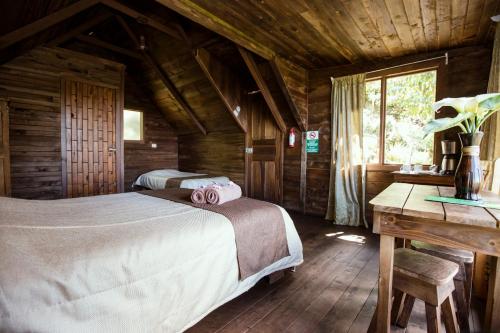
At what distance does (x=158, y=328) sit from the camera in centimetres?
111

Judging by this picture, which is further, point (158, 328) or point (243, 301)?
point (243, 301)

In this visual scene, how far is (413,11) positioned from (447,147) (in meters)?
1.40

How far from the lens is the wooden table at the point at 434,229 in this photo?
3.04ft

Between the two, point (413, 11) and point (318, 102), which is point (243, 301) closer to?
point (413, 11)

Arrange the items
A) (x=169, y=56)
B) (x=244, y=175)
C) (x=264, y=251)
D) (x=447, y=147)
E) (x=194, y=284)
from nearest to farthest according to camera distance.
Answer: (x=194, y=284)
(x=264, y=251)
(x=447, y=147)
(x=169, y=56)
(x=244, y=175)

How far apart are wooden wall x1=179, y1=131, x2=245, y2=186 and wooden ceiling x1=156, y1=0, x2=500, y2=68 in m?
2.18

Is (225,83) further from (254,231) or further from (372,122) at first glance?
(254,231)

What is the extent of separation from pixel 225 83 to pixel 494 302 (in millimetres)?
4192

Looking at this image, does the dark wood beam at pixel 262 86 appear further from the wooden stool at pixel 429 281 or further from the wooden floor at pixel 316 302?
the wooden stool at pixel 429 281

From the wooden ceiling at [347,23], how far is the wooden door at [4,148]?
261 cm

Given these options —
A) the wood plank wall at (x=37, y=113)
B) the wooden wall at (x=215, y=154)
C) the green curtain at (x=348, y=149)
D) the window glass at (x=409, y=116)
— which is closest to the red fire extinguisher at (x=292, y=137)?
the green curtain at (x=348, y=149)

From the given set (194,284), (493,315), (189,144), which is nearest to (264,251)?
(194,284)

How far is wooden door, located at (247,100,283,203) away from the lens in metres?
4.48

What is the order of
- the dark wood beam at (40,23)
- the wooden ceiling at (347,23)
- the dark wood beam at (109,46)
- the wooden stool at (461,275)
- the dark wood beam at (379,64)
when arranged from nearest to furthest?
the wooden stool at (461,275) < the wooden ceiling at (347,23) < the dark wood beam at (40,23) < the dark wood beam at (379,64) < the dark wood beam at (109,46)
